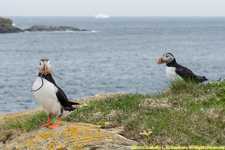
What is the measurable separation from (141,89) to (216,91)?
26929 mm

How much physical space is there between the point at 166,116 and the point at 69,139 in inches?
95.7

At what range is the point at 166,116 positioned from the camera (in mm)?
6906

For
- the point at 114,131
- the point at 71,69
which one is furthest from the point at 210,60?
the point at 114,131

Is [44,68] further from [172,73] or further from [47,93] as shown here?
[172,73]

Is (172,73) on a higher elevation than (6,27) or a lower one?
lower

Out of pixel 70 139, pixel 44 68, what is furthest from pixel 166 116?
pixel 44 68

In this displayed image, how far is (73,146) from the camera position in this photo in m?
5.47

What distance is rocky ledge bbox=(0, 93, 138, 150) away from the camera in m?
5.51

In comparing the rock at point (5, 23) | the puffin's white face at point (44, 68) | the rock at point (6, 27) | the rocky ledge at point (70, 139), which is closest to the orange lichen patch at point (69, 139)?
the rocky ledge at point (70, 139)

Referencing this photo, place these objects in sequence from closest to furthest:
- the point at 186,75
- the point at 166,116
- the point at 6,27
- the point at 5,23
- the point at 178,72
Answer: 1. the point at 166,116
2. the point at 186,75
3. the point at 178,72
4. the point at 5,23
5. the point at 6,27

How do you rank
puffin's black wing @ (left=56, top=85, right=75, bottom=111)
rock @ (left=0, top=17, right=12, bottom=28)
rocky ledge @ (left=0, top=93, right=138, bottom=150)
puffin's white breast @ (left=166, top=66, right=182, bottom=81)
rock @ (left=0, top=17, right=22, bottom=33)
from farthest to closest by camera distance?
rock @ (left=0, top=17, right=22, bottom=33), rock @ (left=0, top=17, right=12, bottom=28), puffin's white breast @ (left=166, top=66, right=182, bottom=81), puffin's black wing @ (left=56, top=85, right=75, bottom=111), rocky ledge @ (left=0, top=93, right=138, bottom=150)

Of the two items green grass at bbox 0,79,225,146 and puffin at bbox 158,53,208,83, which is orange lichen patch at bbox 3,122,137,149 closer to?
green grass at bbox 0,79,225,146

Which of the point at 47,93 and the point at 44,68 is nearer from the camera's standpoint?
the point at 47,93

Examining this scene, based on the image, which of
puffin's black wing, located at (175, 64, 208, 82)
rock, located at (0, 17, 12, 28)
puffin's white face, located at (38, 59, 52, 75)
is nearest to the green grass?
puffin's black wing, located at (175, 64, 208, 82)
